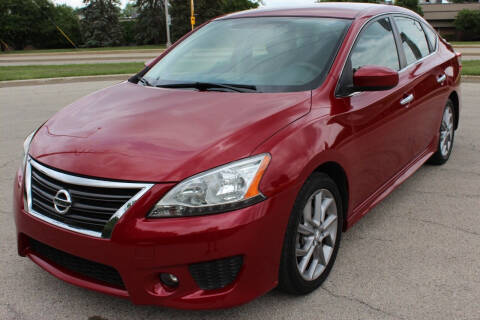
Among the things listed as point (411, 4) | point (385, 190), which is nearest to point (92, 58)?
point (385, 190)

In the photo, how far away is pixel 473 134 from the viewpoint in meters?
6.50

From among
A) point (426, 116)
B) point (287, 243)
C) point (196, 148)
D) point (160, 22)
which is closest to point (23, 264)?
point (196, 148)

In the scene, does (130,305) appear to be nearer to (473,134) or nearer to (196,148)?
(196,148)

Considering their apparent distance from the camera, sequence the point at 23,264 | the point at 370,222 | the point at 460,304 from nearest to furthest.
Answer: the point at 460,304, the point at 23,264, the point at 370,222

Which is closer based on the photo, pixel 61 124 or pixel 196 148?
pixel 196 148

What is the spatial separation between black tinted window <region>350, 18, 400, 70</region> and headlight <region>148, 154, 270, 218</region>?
1397 mm

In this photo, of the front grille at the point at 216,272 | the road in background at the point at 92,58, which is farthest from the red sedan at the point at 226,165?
the road in background at the point at 92,58

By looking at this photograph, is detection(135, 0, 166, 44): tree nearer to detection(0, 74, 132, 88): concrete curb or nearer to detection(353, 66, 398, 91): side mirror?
detection(0, 74, 132, 88): concrete curb

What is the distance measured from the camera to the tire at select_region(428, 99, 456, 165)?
499 centimetres

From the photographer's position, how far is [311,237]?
2.77 metres

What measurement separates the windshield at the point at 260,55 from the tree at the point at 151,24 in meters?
46.7

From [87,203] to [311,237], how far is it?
47.6 inches

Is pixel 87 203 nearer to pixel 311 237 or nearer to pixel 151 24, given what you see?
pixel 311 237

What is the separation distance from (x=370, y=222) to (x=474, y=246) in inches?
29.4
